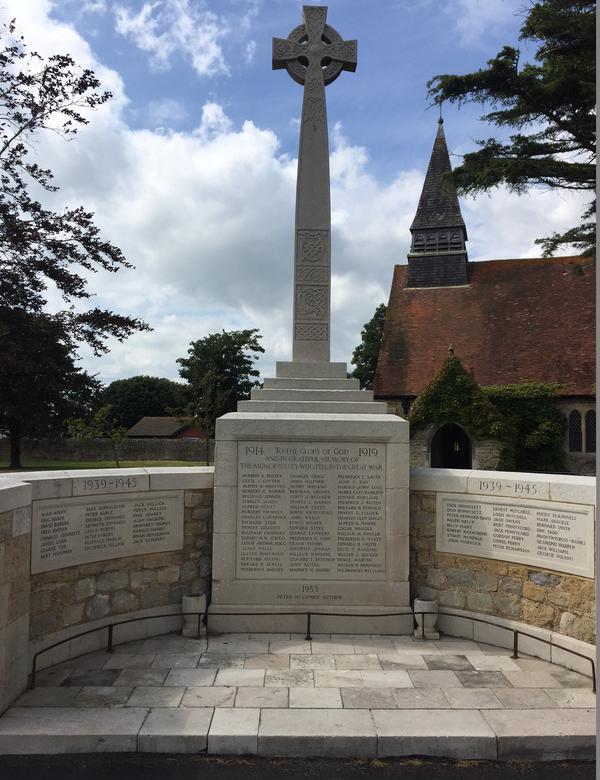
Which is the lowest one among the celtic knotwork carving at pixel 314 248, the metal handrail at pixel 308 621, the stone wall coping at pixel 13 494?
the metal handrail at pixel 308 621

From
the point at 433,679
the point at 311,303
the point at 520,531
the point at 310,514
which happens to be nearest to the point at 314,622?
the point at 310,514

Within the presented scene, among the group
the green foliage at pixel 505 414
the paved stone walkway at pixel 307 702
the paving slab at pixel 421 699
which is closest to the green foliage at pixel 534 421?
the green foliage at pixel 505 414

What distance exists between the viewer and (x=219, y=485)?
6500 mm

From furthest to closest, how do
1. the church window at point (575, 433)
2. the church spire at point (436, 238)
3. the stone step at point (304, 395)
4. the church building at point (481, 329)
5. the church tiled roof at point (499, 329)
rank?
the church spire at point (436, 238) → the church tiled roof at point (499, 329) → the church building at point (481, 329) → the church window at point (575, 433) → the stone step at point (304, 395)

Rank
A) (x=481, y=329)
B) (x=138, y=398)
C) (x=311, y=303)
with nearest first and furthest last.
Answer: (x=311, y=303) → (x=481, y=329) → (x=138, y=398)

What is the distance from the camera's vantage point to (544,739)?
4125 millimetres

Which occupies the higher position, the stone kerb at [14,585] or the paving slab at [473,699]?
the stone kerb at [14,585]

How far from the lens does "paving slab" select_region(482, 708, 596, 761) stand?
13.4ft

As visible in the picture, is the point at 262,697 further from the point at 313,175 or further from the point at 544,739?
the point at 313,175

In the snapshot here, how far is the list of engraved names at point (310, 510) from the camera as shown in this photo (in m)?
6.48

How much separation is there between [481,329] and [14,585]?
24235mm

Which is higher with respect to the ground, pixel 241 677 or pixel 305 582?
pixel 305 582

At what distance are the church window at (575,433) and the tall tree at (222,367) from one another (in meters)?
20.2

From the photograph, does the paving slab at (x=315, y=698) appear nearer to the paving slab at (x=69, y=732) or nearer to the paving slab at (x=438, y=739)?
the paving slab at (x=438, y=739)
